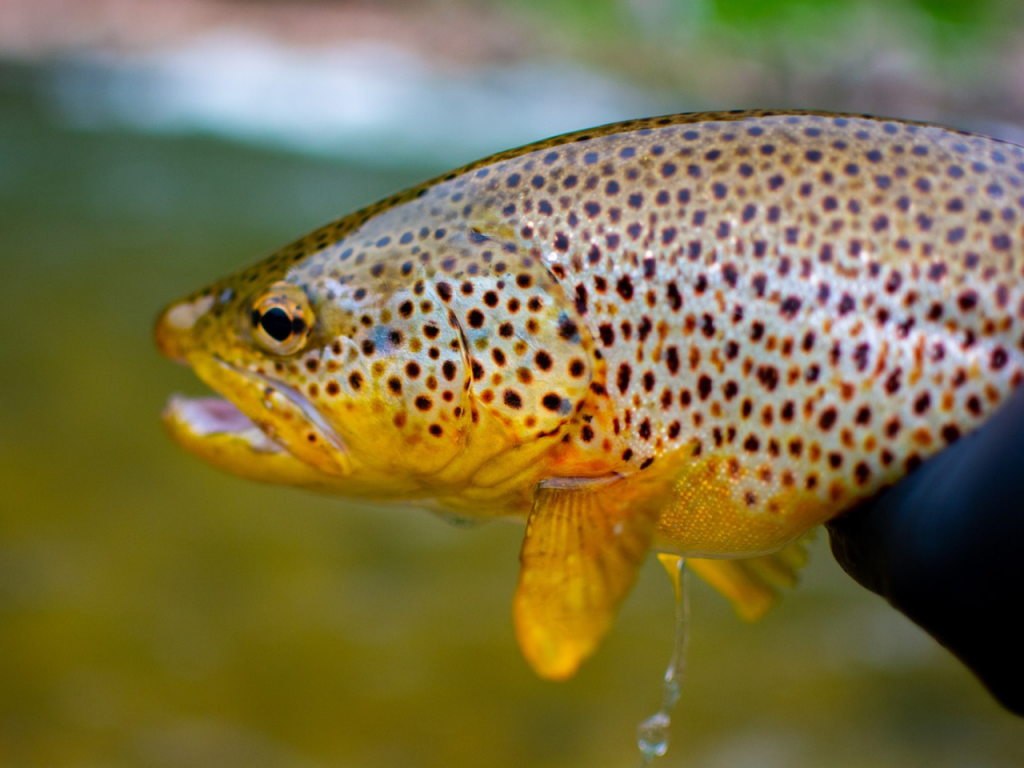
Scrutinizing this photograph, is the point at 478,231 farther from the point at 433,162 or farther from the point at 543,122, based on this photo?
the point at 543,122

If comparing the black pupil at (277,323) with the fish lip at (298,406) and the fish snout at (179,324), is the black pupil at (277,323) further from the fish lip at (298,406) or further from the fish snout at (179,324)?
the fish snout at (179,324)

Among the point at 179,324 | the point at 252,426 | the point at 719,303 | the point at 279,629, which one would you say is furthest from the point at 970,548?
the point at 279,629

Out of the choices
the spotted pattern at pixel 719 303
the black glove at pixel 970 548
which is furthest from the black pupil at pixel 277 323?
the black glove at pixel 970 548

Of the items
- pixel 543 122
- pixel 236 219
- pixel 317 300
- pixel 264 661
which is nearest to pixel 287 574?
pixel 264 661

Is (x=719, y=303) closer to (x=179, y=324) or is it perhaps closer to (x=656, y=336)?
(x=656, y=336)

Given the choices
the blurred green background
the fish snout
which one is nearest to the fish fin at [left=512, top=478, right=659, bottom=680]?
the fish snout

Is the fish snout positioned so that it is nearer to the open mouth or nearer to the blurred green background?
the open mouth
